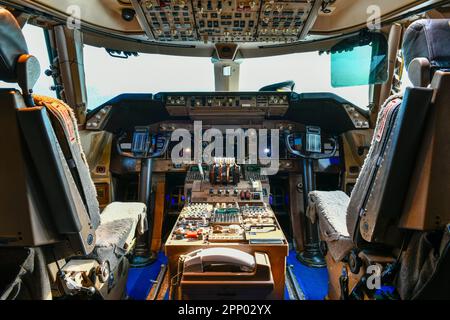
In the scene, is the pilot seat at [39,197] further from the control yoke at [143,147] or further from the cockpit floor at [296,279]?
the control yoke at [143,147]

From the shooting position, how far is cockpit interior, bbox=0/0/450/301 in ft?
3.15

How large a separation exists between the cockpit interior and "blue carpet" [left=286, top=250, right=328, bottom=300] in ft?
0.06

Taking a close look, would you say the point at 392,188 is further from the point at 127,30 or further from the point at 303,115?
the point at 127,30

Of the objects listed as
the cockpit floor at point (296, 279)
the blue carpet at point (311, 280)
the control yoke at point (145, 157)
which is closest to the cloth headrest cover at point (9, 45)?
the cockpit floor at point (296, 279)

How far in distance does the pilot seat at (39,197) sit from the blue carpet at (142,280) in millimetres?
848

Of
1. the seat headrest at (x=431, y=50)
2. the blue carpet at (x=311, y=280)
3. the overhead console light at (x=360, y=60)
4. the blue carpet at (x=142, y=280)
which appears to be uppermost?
the overhead console light at (x=360, y=60)

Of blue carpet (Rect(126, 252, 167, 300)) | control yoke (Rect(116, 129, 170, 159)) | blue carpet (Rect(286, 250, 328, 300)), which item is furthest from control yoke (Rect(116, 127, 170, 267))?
blue carpet (Rect(286, 250, 328, 300))

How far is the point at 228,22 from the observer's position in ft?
7.04

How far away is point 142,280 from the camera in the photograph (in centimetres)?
218

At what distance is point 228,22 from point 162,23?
1.66 feet

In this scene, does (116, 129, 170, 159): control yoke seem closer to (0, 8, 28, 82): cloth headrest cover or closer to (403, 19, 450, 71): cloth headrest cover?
(0, 8, 28, 82): cloth headrest cover

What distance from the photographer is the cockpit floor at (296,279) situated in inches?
77.2

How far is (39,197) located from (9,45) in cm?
53
